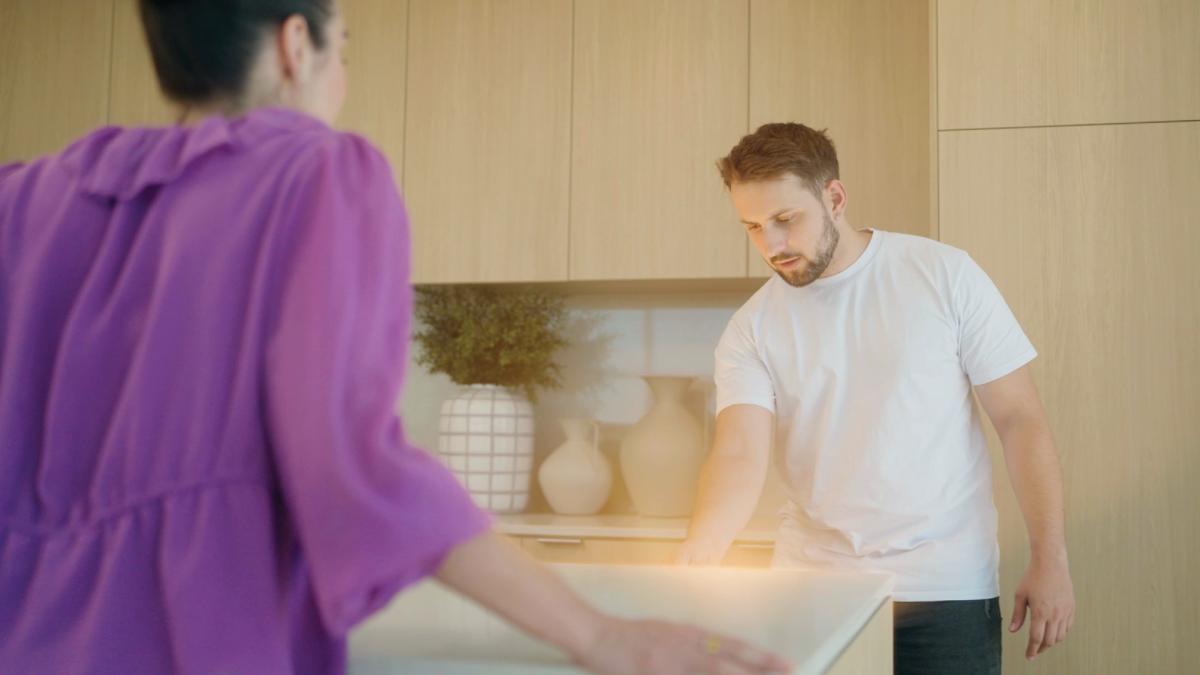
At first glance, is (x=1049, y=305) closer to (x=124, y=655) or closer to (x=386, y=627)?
(x=386, y=627)

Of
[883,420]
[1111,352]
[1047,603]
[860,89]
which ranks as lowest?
[1047,603]

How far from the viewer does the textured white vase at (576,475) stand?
2.99 m

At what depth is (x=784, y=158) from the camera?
182 centimetres

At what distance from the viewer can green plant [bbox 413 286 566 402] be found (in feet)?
10.1

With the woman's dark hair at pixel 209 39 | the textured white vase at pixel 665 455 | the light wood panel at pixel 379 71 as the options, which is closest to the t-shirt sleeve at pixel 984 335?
the textured white vase at pixel 665 455

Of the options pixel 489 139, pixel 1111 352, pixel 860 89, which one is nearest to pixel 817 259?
pixel 1111 352

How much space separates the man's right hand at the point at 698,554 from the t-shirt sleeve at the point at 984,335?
53cm

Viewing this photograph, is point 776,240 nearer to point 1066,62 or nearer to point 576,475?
point 1066,62

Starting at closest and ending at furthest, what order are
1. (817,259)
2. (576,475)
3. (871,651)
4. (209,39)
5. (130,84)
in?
1. (209,39)
2. (871,651)
3. (817,259)
4. (576,475)
5. (130,84)

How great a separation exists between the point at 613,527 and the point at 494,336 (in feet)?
2.32

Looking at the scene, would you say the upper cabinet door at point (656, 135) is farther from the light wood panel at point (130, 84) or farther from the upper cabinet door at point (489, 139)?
the light wood panel at point (130, 84)

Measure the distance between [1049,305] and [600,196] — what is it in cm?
124

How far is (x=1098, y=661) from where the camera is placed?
2.18 metres

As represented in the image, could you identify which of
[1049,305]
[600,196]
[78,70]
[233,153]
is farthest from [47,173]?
[78,70]
